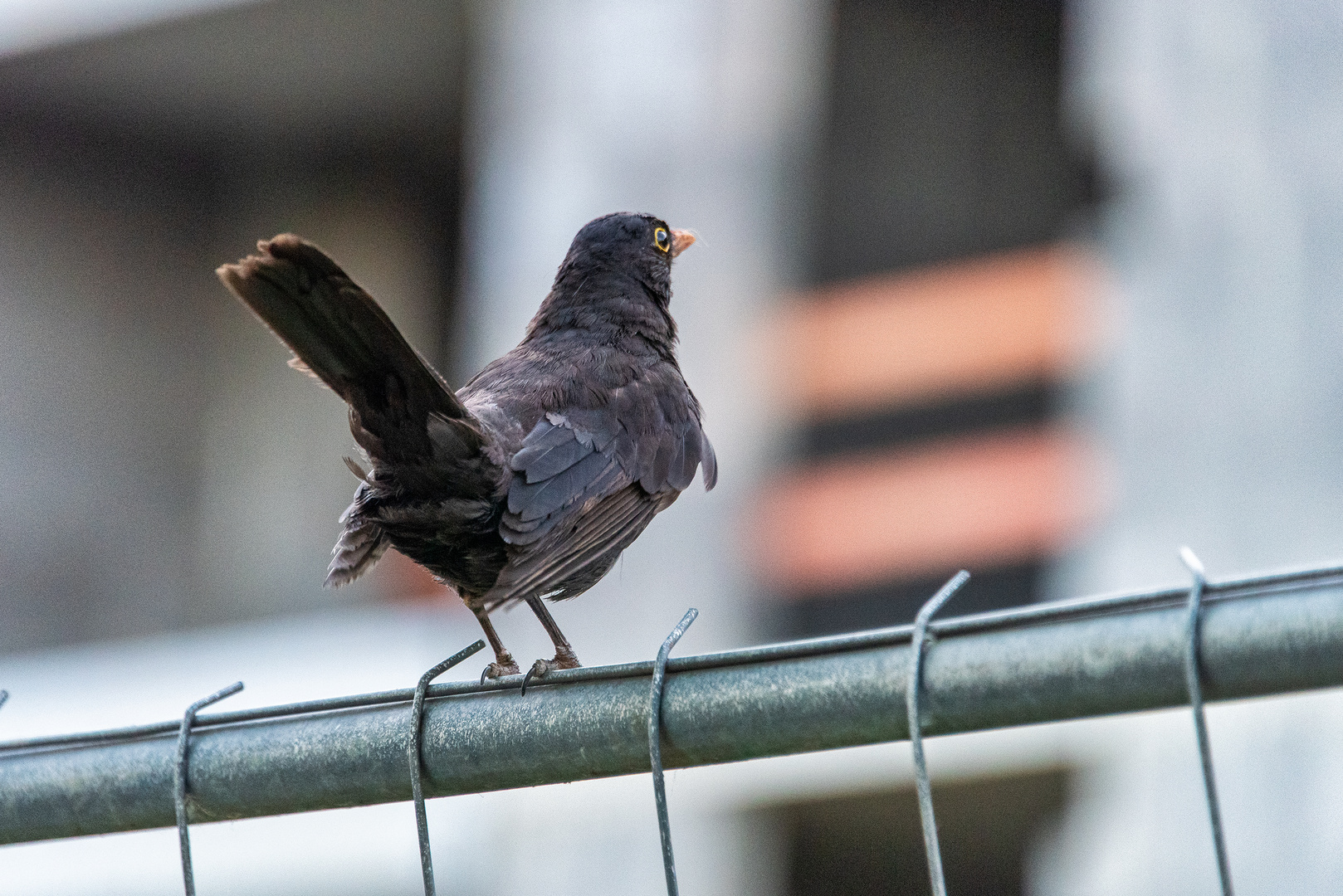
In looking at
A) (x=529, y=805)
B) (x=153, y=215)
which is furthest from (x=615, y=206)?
(x=153, y=215)

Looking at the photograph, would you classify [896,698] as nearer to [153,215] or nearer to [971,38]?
[971,38]

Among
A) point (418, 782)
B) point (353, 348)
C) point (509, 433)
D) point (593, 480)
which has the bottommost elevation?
point (418, 782)

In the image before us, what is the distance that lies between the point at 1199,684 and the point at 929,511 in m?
7.04

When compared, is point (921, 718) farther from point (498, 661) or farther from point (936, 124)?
point (936, 124)

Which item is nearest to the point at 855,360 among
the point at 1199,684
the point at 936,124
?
the point at 936,124

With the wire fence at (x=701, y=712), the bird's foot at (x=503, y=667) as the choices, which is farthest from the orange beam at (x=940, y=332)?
the wire fence at (x=701, y=712)

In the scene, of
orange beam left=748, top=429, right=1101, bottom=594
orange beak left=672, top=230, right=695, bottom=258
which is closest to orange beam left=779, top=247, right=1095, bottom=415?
orange beam left=748, top=429, right=1101, bottom=594

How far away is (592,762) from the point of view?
167 centimetres

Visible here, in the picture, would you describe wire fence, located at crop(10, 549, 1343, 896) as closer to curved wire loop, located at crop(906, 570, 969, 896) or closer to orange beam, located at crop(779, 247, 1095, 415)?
curved wire loop, located at crop(906, 570, 969, 896)

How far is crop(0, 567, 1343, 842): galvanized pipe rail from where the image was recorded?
1.35 metres

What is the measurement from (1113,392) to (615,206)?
2.76 metres

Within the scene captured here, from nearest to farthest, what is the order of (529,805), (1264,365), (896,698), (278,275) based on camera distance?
(896,698)
(278,275)
(1264,365)
(529,805)

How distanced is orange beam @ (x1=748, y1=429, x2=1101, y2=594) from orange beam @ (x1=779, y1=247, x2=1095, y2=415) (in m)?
0.34

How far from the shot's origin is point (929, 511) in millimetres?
8328
